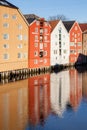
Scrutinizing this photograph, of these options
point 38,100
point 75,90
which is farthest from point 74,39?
point 38,100

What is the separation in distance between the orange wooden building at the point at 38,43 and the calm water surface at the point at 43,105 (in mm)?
7555

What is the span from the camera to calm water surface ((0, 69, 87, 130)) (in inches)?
709

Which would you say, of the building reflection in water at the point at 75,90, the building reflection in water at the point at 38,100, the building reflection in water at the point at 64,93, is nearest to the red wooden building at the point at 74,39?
the building reflection in water at the point at 75,90

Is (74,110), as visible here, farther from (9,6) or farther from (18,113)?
(9,6)

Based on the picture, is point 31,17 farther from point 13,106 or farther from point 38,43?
point 13,106

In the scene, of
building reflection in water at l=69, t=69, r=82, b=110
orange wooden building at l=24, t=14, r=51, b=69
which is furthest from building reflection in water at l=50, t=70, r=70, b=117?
orange wooden building at l=24, t=14, r=51, b=69

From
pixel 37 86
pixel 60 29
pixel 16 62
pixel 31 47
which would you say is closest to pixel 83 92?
pixel 37 86

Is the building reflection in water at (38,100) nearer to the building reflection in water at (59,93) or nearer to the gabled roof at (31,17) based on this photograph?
the building reflection in water at (59,93)

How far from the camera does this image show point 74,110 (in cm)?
2142

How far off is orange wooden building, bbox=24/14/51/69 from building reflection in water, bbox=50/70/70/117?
457 centimetres

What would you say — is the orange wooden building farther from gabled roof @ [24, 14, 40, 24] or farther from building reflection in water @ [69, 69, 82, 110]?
building reflection in water @ [69, 69, 82, 110]

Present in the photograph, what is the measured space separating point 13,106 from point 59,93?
647 cm

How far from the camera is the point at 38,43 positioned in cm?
4275

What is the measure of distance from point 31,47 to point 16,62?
3933 mm
